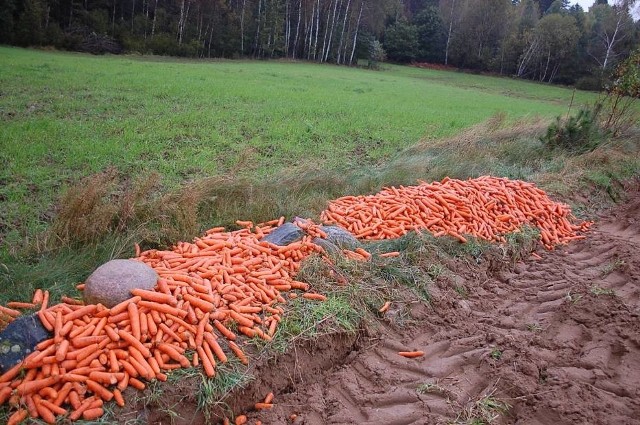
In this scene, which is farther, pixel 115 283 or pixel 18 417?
pixel 115 283

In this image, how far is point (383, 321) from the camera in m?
3.94

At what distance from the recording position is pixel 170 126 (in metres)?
9.91

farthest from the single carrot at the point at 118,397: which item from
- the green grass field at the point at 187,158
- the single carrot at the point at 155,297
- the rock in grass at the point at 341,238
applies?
the rock in grass at the point at 341,238

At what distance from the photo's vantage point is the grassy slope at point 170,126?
22.1 ft

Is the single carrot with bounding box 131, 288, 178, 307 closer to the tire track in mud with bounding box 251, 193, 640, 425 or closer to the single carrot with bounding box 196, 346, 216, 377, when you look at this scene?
the single carrot with bounding box 196, 346, 216, 377

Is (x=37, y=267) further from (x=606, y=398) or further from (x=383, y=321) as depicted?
(x=606, y=398)

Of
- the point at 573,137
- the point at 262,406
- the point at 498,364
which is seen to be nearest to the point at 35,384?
the point at 262,406

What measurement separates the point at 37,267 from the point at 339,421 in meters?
2.69

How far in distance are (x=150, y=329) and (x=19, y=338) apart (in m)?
0.73

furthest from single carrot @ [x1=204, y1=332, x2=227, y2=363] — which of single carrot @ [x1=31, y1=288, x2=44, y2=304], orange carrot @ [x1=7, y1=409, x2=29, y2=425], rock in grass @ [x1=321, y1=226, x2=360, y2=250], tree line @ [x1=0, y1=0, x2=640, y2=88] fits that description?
tree line @ [x1=0, y1=0, x2=640, y2=88]

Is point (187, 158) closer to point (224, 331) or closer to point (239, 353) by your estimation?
point (224, 331)

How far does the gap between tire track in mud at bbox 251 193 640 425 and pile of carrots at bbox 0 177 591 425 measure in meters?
0.32

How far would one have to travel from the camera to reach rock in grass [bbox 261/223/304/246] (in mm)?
4406

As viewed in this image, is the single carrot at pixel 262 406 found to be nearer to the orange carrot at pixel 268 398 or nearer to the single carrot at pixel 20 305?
the orange carrot at pixel 268 398
